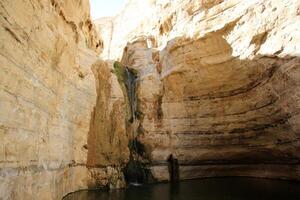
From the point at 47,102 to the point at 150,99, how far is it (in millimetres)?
6398

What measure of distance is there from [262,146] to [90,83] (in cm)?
697

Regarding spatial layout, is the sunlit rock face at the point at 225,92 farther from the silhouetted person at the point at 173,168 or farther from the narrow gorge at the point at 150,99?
the silhouetted person at the point at 173,168

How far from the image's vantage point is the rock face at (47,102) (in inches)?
166

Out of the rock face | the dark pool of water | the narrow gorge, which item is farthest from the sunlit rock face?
the rock face

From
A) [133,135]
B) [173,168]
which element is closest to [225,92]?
[173,168]

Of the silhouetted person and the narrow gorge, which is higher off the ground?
the narrow gorge

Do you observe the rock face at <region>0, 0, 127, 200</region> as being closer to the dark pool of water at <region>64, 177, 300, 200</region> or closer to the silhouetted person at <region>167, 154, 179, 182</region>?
the dark pool of water at <region>64, 177, 300, 200</region>

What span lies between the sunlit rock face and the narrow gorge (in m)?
0.04

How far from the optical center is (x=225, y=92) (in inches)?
424

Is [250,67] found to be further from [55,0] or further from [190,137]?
[55,0]

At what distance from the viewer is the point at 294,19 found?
292 inches

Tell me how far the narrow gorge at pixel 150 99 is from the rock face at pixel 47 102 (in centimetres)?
3

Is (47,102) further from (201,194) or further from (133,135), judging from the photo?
(133,135)

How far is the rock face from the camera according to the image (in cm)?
422
